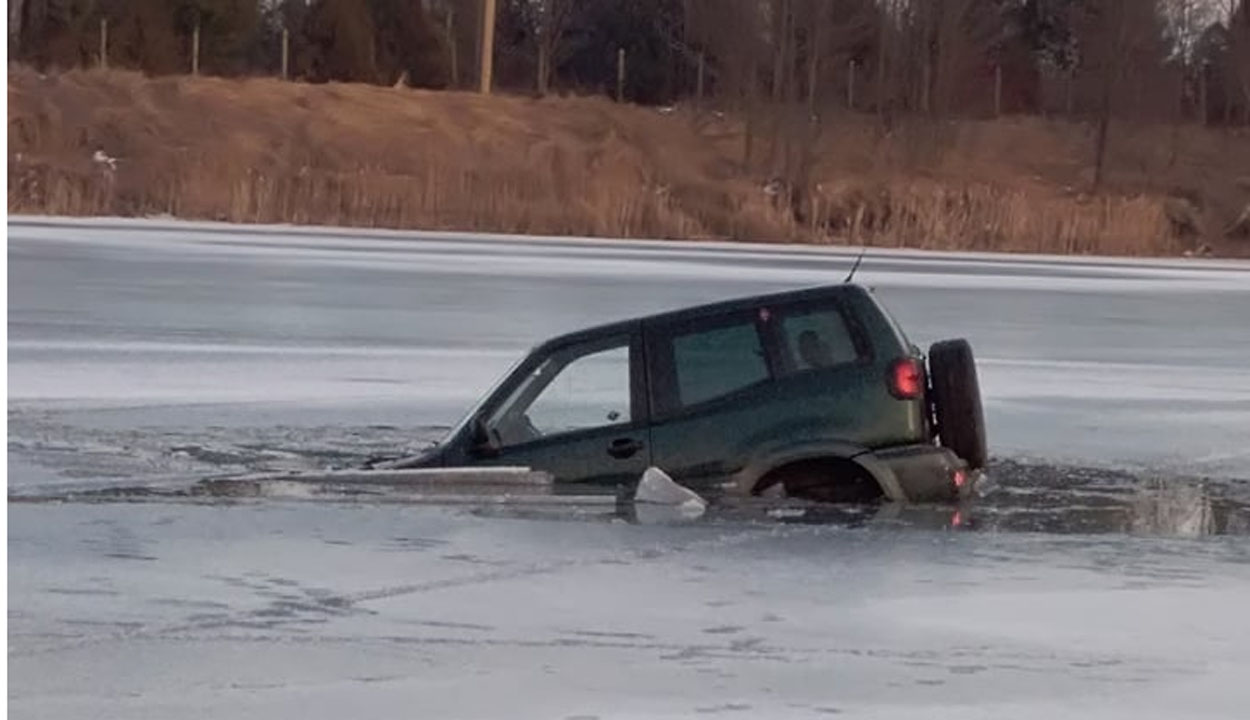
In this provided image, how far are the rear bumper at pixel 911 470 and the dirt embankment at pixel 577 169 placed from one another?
2904 centimetres

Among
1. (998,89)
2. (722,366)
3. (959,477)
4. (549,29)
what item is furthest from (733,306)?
(549,29)

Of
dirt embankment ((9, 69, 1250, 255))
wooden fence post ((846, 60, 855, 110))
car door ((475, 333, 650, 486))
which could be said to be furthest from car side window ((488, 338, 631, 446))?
wooden fence post ((846, 60, 855, 110))

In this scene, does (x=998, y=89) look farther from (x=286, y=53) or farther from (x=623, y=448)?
(x=623, y=448)

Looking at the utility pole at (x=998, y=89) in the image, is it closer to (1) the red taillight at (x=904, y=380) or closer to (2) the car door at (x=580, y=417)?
(2) the car door at (x=580, y=417)

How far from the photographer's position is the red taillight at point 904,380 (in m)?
12.1

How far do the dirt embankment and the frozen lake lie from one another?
20.9 meters

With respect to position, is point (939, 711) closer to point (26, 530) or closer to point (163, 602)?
point (163, 602)

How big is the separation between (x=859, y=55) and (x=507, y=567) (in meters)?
52.8

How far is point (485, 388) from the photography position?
18750 millimetres

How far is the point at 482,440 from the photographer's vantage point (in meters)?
12.7

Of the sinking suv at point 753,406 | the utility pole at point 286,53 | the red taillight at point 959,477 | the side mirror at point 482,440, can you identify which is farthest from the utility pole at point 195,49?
the red taillight at point 959,477

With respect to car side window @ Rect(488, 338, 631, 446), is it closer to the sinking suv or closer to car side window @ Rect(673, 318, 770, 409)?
the sinking suv

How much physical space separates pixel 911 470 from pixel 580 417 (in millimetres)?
1667

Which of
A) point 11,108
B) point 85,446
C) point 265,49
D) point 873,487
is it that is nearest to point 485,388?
point 85,446
